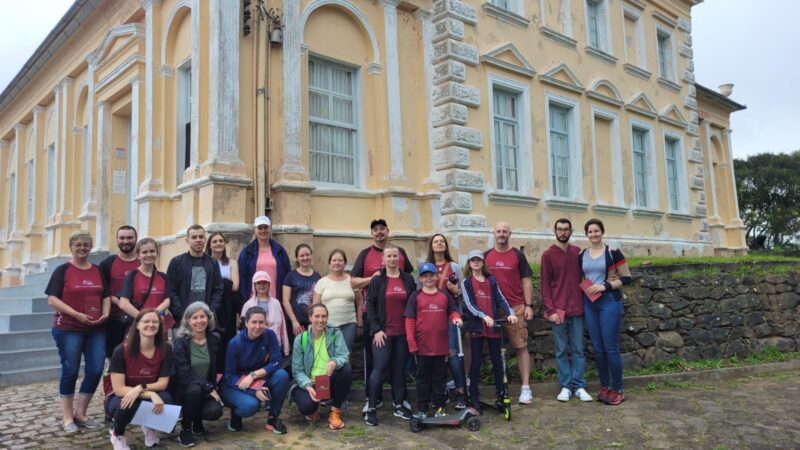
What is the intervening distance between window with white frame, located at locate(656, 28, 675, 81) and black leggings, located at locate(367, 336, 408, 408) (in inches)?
548

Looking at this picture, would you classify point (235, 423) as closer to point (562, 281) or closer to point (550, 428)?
point (550, 428)

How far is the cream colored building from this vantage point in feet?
28.7

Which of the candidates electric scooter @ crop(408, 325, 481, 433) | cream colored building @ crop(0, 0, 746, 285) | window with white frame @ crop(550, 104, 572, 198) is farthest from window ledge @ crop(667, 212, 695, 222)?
electric scooter @ crop(408, 325, 481, 433)

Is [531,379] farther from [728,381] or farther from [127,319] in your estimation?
[127,319]

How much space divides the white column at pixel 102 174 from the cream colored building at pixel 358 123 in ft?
0.12

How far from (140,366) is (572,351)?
4650mm

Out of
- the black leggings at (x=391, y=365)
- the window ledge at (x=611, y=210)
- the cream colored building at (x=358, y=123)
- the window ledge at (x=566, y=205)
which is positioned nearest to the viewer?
the black leggings at (x=391, y=365)

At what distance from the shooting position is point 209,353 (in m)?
5.57

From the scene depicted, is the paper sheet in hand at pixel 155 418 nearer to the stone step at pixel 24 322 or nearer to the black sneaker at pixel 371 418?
the black sneaker at pixel 371 418

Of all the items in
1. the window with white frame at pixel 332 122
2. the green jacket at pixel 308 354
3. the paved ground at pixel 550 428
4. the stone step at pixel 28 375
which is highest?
the window with white frame at pixel 332 122

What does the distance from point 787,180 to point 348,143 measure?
108ft

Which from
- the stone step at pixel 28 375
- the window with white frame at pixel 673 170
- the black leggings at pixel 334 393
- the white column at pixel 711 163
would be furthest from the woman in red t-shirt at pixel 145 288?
the white column at pixel 711 163

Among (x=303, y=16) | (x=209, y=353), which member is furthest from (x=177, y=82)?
(x=209, y=353)

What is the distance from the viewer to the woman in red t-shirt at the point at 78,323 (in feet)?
18.9
